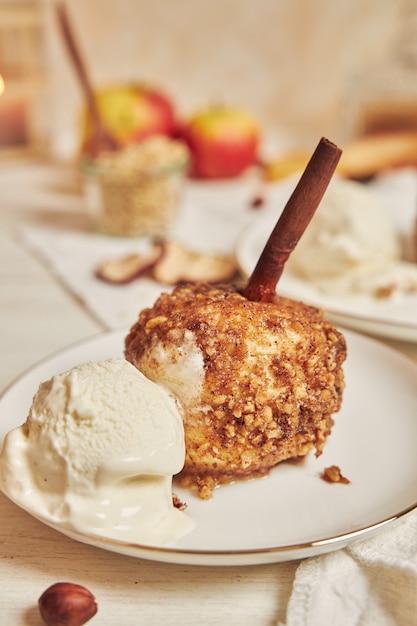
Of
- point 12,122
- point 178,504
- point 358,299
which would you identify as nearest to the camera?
point 178,504

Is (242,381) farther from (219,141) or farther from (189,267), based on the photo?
(219,141)

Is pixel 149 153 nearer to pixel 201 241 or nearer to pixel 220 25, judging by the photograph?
pixel 201 241

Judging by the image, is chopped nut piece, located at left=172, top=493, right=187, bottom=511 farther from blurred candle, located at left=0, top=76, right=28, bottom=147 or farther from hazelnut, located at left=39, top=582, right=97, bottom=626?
blurred candle, located at left=0, top=76, right=28, bottom=147

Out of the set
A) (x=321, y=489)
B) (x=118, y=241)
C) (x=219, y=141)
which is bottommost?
(x=118, y=241)

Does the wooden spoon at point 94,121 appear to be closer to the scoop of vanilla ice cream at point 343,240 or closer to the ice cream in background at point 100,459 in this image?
the scoop of vanilla ice cream at point 343,240

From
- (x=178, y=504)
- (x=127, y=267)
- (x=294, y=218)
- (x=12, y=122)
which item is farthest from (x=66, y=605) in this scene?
(x=12, y=122)

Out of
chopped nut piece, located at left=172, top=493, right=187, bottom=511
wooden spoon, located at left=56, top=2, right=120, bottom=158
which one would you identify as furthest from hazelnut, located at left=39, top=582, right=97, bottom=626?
wooden spoon, located at left=56, top=2, right=120, bottom=158
